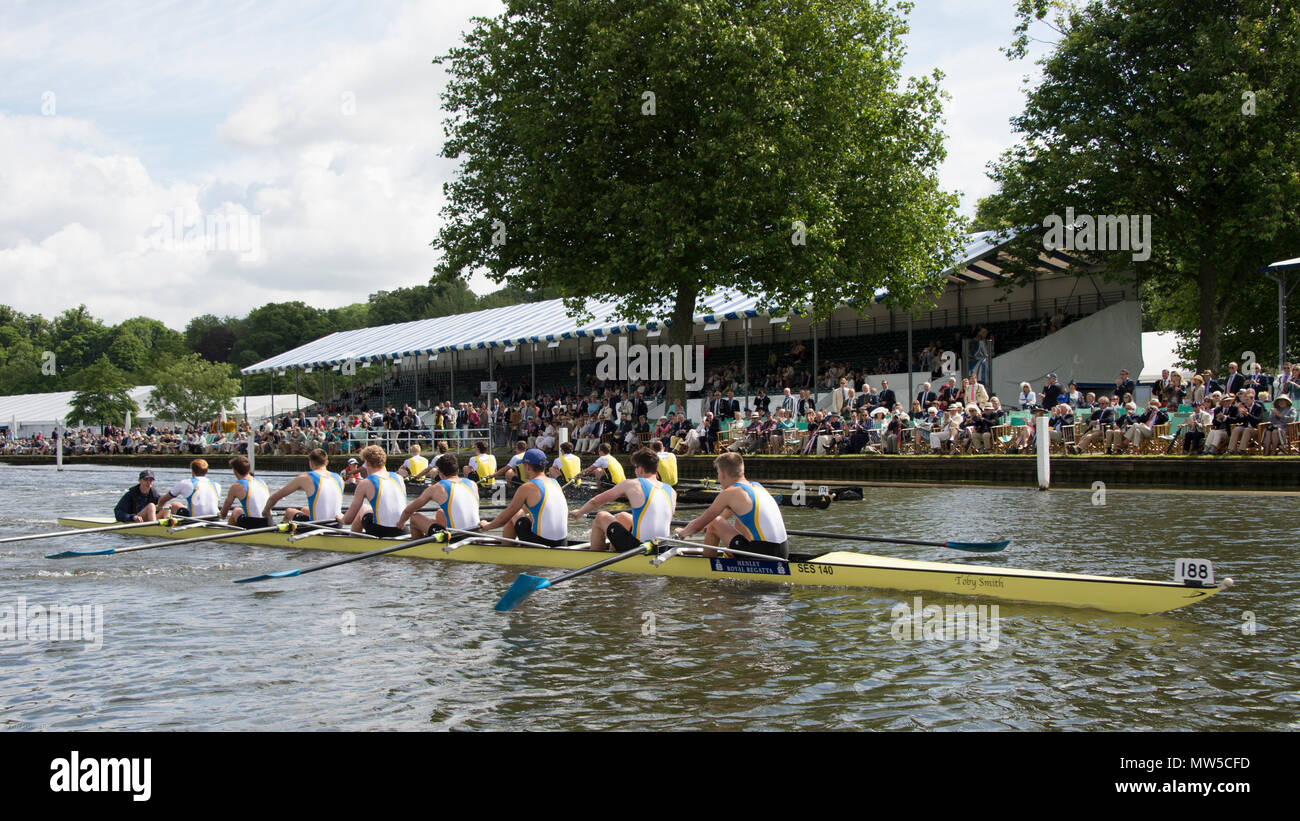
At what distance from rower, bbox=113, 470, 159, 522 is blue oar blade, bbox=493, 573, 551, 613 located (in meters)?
8.93

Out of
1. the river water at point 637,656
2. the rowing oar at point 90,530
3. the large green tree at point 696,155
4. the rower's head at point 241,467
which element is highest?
the large green tree at point 696,155

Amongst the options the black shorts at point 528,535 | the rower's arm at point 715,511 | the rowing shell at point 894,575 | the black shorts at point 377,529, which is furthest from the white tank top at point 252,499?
the rower's arm at point 715,511

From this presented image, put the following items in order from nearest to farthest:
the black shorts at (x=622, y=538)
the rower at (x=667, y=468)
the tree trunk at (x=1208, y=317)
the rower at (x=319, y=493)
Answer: the black shorts at (x=622, y=538)
the rower at (x=319, y=493)
the rower at (x=667, y=468)
the tree trunk at (x=1208, y=317)

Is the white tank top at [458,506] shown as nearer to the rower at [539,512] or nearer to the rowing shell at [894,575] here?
the rowing shell at [894,575]

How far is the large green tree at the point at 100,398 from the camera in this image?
71.1m

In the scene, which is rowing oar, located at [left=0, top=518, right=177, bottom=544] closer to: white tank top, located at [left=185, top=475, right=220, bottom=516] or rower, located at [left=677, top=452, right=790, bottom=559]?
white tank top, located at [left=185, top=475, right=220, bottom=516]

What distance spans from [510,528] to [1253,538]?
888 centimetres

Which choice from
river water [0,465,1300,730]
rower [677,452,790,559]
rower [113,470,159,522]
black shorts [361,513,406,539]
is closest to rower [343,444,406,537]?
black shorts [361,513,406,539]

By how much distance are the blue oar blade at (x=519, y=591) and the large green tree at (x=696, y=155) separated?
57.5ft

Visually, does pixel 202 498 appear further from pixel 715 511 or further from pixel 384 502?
pixel 715 511

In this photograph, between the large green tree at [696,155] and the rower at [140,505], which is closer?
the rower at [140,505]

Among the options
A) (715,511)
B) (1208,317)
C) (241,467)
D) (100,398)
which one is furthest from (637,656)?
(100,398)

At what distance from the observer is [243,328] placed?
134m
